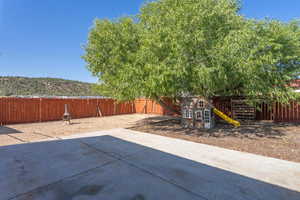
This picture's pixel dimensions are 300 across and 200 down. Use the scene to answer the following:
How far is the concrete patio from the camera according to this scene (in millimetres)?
2166

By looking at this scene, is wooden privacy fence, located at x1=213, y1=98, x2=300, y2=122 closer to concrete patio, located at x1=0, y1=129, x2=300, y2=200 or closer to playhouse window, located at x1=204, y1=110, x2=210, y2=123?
playhouse window, located at x1=204, y1=110, x2=210, y2=123

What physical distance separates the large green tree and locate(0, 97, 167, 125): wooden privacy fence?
569 centimetres

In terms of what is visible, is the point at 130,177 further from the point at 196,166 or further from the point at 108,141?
the point at 108,141

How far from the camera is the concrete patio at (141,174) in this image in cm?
Result: 217

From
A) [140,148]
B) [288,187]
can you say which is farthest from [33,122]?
[288,187]

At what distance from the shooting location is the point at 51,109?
10297 mm

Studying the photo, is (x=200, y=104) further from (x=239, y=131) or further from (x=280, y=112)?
(x=280, y=112)

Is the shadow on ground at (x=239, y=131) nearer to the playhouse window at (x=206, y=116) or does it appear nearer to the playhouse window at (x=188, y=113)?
the playhouse window at (x=206, y=116)

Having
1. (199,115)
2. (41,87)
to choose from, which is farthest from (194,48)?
(41,87)

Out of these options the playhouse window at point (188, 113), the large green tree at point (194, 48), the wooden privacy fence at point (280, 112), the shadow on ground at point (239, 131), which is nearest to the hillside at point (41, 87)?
the large green tree at point (194, 48)

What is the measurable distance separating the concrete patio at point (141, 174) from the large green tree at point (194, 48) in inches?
89.9

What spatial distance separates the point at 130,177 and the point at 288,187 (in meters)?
2.56

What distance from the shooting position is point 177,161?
133 inches

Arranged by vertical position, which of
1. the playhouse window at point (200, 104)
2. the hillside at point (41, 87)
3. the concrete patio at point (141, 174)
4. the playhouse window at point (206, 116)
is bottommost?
the concrete patio at point (141, 174)
